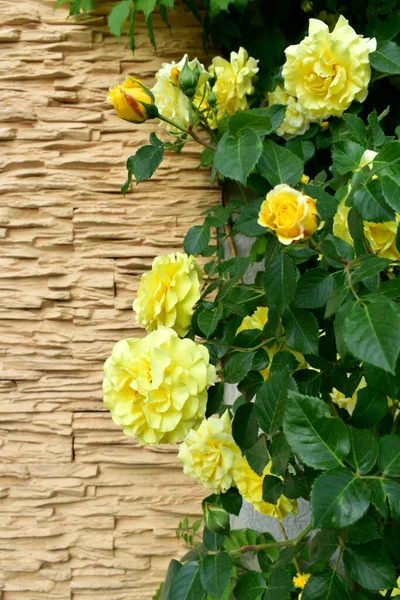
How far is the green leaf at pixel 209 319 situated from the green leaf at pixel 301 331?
0.09 m

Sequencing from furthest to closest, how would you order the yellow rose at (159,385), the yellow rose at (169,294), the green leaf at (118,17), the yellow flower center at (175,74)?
the green leaf at (118,17)
the yellow flower center at (175,74)
the yellow rose at (169,294)
the yellow rose at (159,385)

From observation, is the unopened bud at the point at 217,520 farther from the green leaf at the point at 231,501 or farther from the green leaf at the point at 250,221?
the green leaf at the point at 250,221

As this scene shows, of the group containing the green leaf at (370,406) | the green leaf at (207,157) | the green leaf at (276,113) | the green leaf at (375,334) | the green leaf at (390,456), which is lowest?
the green leaf at (207,157)

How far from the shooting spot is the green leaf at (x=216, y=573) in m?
0.76

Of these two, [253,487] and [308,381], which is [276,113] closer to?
[308,381]

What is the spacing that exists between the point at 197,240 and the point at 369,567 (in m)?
0.61

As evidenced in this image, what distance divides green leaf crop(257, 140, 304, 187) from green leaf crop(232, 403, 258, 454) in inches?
11.6

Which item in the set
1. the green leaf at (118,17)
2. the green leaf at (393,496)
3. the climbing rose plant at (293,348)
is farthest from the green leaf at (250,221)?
the green leaf at (118,17)

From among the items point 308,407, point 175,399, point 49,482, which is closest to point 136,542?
point 49,482

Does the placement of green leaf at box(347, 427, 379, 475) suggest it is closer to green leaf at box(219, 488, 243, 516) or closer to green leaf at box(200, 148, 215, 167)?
green leaf at box(219, 488, 243, 516)

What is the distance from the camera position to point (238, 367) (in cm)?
78

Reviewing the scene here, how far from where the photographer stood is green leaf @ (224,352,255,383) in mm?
771

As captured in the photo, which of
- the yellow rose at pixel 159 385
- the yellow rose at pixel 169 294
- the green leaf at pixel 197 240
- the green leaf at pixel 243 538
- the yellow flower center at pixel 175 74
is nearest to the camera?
the yellow rose at pixel 159 385

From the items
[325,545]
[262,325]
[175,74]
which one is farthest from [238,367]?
[175,74]
